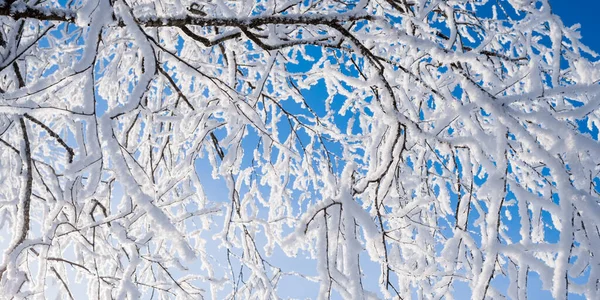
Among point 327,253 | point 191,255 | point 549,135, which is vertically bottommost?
point 191,255

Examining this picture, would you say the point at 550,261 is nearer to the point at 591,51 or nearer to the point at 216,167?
the point at 591,51

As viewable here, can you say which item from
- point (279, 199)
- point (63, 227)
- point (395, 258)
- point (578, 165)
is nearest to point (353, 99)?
point (279, 199)

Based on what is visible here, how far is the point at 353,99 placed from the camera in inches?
120

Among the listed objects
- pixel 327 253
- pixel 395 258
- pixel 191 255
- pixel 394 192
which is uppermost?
pixel 394 192

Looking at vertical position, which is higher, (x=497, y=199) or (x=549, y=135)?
(x=549, y=135)

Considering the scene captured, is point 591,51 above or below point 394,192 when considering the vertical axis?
above

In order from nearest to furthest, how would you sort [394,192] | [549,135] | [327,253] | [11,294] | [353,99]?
1. [549,135]
2. [327,253]
3. [11,294]
4. [394,192]
5. [353,99]

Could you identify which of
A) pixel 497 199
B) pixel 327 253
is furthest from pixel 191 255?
pixel 497 199

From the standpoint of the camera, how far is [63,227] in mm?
2424

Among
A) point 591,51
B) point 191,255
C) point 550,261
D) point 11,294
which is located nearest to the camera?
→ point 191,255

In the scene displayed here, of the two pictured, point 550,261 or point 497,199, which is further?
point 550,261

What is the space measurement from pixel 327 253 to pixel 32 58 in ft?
7.14

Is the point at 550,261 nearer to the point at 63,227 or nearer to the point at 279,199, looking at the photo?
the point at 279,199

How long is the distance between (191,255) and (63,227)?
5.96 feet
